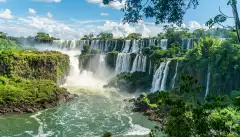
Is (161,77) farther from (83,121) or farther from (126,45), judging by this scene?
(126,45)

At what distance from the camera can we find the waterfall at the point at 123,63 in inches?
1733

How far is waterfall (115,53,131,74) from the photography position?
44.0 meters

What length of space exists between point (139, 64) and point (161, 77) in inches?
273

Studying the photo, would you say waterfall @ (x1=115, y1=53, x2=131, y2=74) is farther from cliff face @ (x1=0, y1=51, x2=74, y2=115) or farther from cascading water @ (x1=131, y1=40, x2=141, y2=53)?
cliff face @ (x1=0, y1=51, x2=74, y2=115)

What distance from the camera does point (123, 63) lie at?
4497cm

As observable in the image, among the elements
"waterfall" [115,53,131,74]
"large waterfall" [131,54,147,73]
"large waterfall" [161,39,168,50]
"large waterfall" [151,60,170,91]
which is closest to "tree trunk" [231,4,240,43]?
"large waterfall" [151,60,170,91]

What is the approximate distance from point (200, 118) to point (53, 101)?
26.3 metres

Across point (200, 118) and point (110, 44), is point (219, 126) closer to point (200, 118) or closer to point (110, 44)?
point (200, 118)

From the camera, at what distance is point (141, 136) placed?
70.0ft

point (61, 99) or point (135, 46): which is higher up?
point (135, 46)

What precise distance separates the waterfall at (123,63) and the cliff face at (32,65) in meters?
9.03

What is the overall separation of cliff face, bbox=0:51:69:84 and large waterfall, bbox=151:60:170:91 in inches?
525

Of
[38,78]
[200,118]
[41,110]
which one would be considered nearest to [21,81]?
[38,78]

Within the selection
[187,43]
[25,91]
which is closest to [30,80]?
[25,91]
